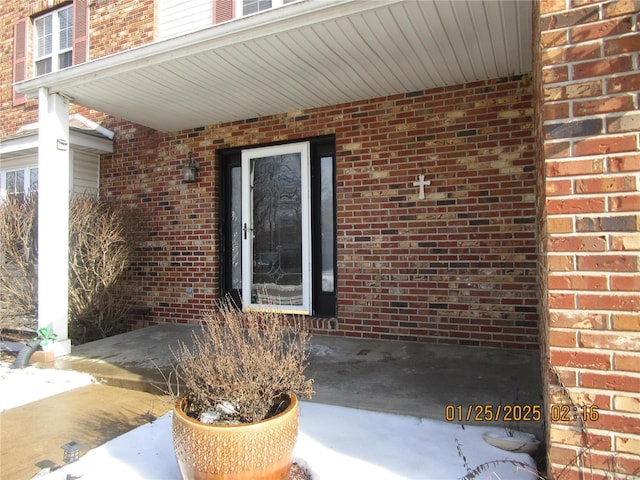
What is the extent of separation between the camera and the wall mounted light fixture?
5.47 metres

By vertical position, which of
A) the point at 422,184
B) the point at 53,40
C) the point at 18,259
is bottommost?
the point at 18,259

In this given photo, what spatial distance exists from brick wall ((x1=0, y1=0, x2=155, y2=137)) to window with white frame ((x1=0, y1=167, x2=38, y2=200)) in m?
1.23

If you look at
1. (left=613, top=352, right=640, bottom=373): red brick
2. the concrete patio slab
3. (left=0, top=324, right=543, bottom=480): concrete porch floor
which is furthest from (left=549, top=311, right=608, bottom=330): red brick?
the concrete patio slab

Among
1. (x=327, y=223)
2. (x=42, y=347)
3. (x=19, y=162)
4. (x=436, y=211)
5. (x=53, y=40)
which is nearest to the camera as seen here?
(x=42, y=347)

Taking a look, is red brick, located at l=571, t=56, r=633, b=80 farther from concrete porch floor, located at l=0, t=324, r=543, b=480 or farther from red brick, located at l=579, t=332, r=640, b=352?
concrete porch floor, located at l=0, t=324, r=543, b=480

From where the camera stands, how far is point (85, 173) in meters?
6.28

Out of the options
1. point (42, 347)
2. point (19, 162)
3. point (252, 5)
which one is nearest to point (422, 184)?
point (252, 5)

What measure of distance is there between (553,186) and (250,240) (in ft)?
13.4

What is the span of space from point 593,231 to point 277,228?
393cm

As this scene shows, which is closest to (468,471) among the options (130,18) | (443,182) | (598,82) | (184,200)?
(598,82)

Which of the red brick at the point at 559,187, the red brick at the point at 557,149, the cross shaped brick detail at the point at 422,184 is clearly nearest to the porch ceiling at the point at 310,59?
the cross shaped brick detail at the point at 422,184

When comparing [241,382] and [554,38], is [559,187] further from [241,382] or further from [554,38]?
[241,382]

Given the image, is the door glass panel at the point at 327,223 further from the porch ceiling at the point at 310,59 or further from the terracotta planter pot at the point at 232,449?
the terracotta planter pot at the point at 232,449

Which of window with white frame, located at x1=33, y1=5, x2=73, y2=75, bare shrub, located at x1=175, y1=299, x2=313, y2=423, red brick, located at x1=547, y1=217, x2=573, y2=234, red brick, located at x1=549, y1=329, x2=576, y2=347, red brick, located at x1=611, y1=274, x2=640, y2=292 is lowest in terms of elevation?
bare shrub, located at x1=175, y1=299, x2=313, y2=423
